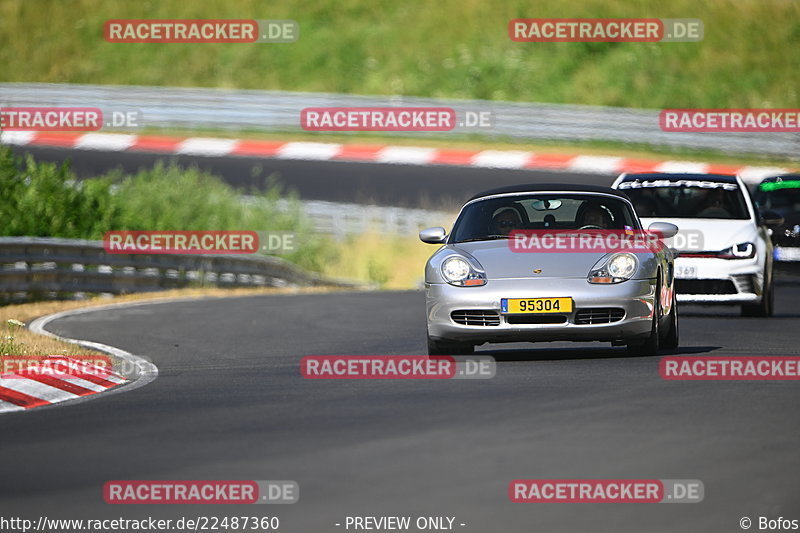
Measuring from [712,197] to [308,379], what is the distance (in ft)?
24.4

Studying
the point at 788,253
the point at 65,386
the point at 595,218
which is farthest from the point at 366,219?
the point at 65,386

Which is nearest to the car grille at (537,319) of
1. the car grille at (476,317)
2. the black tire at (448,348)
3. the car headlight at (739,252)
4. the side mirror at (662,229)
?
the car grille at (476,317)

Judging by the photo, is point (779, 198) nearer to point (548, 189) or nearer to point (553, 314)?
point (548, 189)

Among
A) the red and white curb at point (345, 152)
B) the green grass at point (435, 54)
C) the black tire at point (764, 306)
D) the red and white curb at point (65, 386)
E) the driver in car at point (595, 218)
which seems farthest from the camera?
the green grass at point (435, 54)

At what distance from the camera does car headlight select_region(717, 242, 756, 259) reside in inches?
656

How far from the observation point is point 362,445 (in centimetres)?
798

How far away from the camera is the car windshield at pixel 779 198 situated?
76.4ft

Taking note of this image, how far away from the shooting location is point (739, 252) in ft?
54.7

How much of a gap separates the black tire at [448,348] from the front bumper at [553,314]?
16 centimetres

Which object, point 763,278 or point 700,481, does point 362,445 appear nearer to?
point 700,481

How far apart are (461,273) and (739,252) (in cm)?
569

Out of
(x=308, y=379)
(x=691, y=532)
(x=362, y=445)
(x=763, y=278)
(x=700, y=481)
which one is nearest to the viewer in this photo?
(x=691, y=532)

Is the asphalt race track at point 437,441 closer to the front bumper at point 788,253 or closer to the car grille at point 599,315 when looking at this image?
the car grille at point 599,315

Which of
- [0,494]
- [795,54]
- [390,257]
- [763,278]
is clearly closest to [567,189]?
[763,278]
